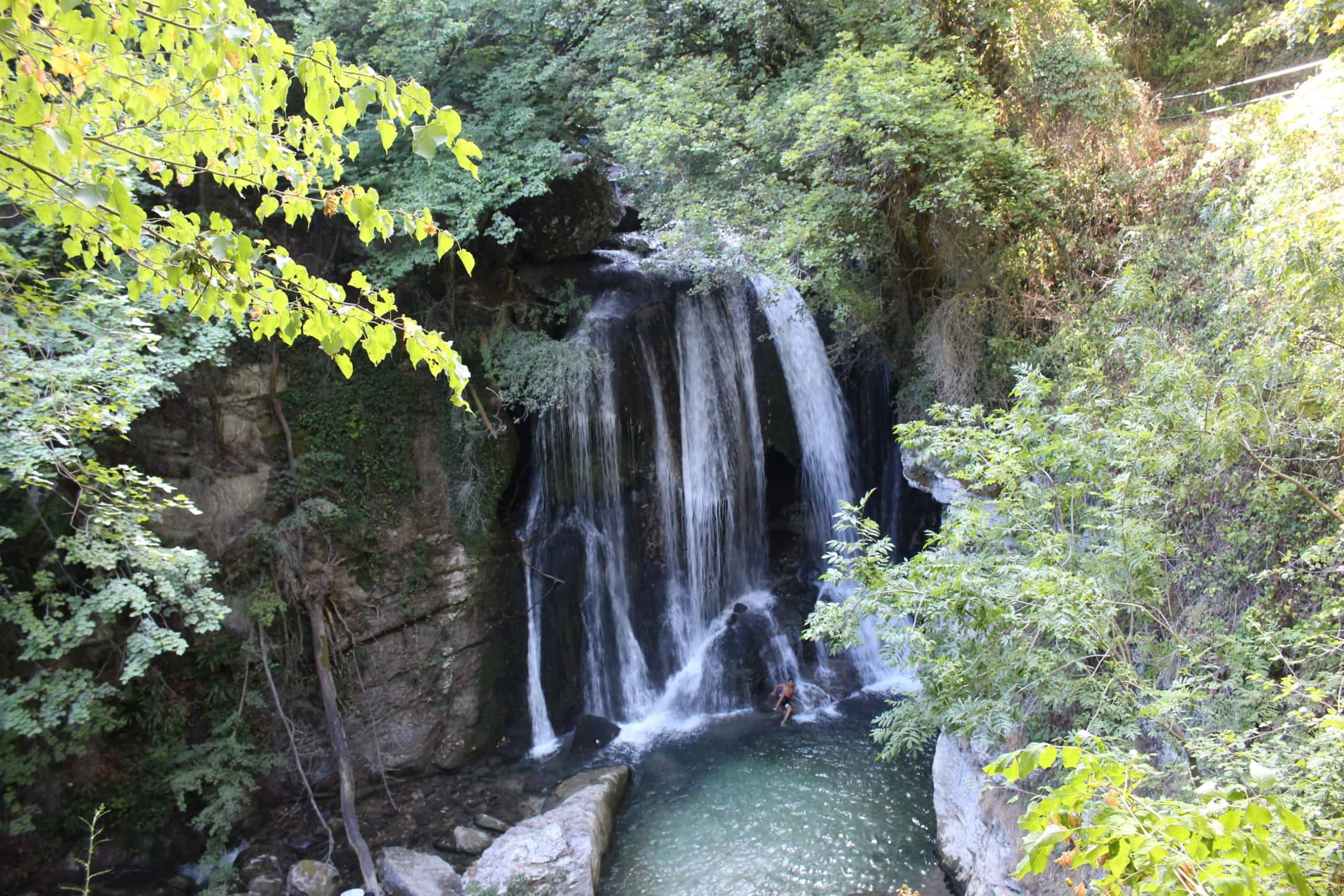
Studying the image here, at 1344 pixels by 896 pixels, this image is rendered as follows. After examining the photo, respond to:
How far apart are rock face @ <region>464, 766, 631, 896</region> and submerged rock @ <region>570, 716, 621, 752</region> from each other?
1477 mm

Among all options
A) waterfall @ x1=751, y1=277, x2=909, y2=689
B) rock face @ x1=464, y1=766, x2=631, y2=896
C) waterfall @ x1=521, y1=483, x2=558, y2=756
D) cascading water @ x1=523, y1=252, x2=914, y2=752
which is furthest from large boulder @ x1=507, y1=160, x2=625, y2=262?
rock face @ x1=464, y1=766, x2=631, y2=896

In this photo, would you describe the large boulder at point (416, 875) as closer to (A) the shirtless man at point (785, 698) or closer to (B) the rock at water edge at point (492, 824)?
(B) the rock at water edge at point (492, 824)

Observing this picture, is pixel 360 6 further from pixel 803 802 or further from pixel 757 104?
pixel 803 802

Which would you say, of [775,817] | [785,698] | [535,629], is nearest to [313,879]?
[535,629]

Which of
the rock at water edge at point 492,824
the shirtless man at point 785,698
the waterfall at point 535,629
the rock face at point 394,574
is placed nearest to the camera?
the rock at water edge at point 492,824

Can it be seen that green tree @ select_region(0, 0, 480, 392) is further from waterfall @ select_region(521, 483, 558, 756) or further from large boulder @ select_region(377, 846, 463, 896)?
waterfall @ select_region(521, 483, 558, 756)

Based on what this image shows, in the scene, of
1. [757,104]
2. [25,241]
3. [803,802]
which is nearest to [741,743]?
[803,802]

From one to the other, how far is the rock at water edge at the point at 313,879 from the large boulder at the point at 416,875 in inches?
15.7

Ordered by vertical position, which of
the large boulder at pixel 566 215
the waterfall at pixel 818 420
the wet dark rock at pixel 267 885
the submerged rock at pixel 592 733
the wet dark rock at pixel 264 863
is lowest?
the wet dark rock at pixel 267 885

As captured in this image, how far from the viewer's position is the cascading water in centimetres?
1031

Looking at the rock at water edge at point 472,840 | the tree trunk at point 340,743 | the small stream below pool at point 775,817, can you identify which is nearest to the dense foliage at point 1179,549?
the small stream below pool at point 775,817

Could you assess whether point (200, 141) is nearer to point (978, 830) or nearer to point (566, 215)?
point (978, 830)

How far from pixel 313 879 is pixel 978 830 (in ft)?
19.7

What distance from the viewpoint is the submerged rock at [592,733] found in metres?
9.50
